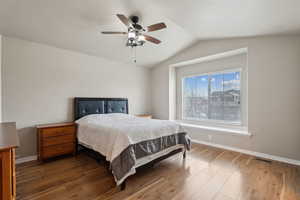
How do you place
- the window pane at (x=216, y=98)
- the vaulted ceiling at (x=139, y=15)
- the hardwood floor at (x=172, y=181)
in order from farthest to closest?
1. the window pane at (x=216, y=98)
2. the vaulted ceiling at (x=139, y=15)
3. the hardwood floor at (x=172, y=181)

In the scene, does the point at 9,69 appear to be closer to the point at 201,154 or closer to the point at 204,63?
the point at 201,154

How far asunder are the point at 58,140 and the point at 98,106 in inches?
49.5

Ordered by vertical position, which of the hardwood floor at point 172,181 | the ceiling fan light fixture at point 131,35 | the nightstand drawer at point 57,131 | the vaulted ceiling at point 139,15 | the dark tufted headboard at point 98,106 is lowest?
the hardwood floor at point 172,181

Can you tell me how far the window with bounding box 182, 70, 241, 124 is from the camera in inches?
160

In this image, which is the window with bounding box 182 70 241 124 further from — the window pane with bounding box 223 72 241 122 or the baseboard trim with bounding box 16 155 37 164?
the baseboard trim with bounding box 16 155 37 164

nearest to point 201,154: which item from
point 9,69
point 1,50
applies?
point 9,69

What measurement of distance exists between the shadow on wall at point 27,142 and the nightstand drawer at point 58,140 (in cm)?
44

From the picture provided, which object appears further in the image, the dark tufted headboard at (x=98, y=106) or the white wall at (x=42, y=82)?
the dark tufted headboard at (x=98, y=106)

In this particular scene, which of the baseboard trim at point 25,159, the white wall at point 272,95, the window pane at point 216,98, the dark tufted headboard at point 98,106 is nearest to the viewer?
the white wall at point 272,95

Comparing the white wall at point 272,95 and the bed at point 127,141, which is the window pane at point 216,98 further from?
the bed at point 127,141

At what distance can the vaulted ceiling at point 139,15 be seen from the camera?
7.45 feet

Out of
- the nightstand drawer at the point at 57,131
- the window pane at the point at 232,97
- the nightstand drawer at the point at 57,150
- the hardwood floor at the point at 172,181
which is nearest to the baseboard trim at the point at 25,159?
the hardwood floor at the point at 172,181

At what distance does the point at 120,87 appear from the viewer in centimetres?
473

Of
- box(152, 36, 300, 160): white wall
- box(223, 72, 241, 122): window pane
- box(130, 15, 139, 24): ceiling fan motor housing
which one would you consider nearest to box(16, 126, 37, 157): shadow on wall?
box(130, 15, 139, 24): ceiling fan motor housing
